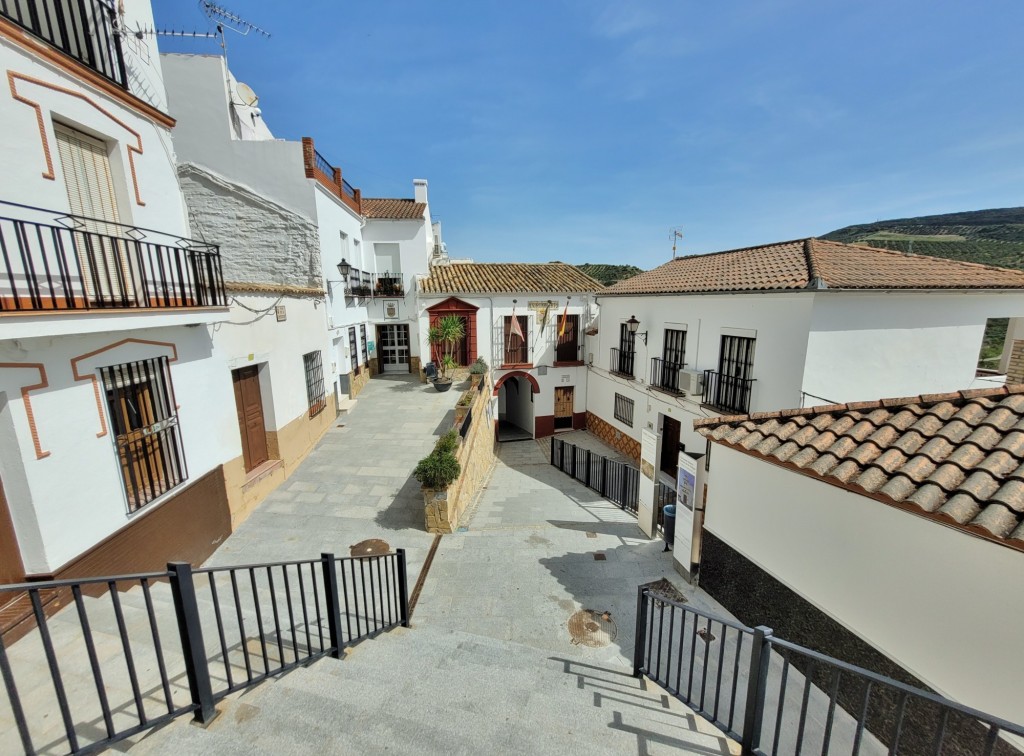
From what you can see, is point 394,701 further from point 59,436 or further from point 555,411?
point 555,411

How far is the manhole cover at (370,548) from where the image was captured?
626 cm

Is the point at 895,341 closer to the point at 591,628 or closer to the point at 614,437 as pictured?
the point at 591,628

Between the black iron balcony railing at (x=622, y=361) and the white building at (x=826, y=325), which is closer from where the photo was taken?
the white building at (x=826, y=325)

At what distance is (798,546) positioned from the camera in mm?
3982

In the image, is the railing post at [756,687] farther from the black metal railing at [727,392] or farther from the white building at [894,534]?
the black metal railing at [727,392]

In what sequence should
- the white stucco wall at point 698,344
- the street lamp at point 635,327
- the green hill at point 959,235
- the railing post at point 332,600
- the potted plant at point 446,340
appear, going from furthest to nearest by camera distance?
the green hill at point 959,235 → the potted plant at point 446,340 → the street lamp at point 635,327 → the white stucco wall at point 698,344 → the railing post at point 332,600

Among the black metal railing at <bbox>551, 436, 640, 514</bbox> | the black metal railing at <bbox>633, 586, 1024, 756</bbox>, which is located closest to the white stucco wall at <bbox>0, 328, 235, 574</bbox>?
the black metal railing at <bbox>633, 586, 1024, 756</bbox>

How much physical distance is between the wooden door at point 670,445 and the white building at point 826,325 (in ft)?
4.45

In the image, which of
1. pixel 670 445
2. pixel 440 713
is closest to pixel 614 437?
pixel 670 445

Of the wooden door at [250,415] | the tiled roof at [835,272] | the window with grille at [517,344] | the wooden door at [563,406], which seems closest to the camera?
the wooden door at [250,415]

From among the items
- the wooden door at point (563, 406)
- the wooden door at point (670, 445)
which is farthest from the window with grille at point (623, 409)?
the wooden door at point (563, 406)

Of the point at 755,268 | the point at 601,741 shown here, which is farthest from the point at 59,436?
the point at 755,268

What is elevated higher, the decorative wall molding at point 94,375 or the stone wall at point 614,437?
the decorative wall molding at point 94,375

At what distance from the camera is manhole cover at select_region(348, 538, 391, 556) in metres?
6.26
